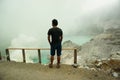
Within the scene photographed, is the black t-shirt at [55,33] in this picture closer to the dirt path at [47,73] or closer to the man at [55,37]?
the man at [55,37]

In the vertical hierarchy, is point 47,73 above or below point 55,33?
below

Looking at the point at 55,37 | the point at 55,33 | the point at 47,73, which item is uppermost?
the point at 55,33

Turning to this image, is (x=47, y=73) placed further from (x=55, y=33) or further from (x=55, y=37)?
(x=55, y=33)

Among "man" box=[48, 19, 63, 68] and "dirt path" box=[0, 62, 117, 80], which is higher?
"man" box=[48, 19, 63, 68]

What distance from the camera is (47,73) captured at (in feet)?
29.4

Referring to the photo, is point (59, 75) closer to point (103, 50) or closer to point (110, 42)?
point (103, 50)

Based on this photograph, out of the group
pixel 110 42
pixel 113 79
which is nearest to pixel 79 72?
pixel 113 79

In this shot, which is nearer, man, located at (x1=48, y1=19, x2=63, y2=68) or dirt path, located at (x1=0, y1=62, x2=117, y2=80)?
dirt path, located at (x1=0, y1=62, x2=117, y2=80)

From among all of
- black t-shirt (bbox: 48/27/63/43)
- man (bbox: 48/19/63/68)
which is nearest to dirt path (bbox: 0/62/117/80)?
man (bbox: 48/19/63/68)

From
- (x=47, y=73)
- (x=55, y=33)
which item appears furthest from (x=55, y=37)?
(x=47, y=73)

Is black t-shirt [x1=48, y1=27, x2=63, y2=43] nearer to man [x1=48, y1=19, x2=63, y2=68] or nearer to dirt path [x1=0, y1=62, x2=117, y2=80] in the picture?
man [x1=48, y1=19, x2=63, y2=68]

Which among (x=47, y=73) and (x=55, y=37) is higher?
(x=55, y=37)

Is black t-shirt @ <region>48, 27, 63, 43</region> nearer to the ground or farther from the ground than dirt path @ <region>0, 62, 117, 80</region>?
farther from the ground

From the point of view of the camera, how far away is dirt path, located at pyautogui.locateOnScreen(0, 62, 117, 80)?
8.49 meters
